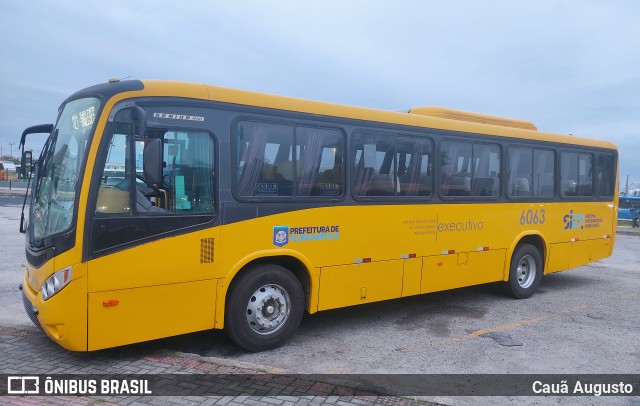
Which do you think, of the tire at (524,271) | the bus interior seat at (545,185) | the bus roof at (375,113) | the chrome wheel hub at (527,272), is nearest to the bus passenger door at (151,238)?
the bus roof at (375,113)

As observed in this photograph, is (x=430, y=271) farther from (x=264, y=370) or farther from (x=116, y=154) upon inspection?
(x=116, y=154)

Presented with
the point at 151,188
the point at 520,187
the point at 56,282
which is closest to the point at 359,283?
the point at 151,188

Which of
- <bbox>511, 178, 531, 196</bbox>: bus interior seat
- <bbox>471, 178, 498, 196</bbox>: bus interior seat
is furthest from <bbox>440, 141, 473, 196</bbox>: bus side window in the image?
<bbox>511, 178, 531, 196</bbox>: bus interior seat

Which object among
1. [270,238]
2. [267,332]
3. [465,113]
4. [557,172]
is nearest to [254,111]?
[270,238]

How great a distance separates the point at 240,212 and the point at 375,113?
7.97ft

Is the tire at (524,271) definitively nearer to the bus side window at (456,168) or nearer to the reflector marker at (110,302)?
the bus side window at (456,168)

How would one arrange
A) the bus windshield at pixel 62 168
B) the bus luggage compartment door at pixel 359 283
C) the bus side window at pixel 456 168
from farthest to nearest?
the bus side window at pixel 456 168
the bus luggage compartment door at pixel 359 283
the bus windshield at pixel 62 168

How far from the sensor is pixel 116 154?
16.2 ft

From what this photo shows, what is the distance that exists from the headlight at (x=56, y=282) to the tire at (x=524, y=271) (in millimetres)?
6924

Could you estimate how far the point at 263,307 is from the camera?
19.1ft

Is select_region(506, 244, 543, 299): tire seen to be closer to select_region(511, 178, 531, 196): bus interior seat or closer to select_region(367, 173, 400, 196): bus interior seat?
select_region(511, 178, 531, 196): bus interior seat

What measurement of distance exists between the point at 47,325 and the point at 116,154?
1.72 m

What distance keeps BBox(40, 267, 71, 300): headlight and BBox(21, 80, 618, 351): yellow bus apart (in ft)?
0.11

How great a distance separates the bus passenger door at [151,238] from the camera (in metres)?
4.82
